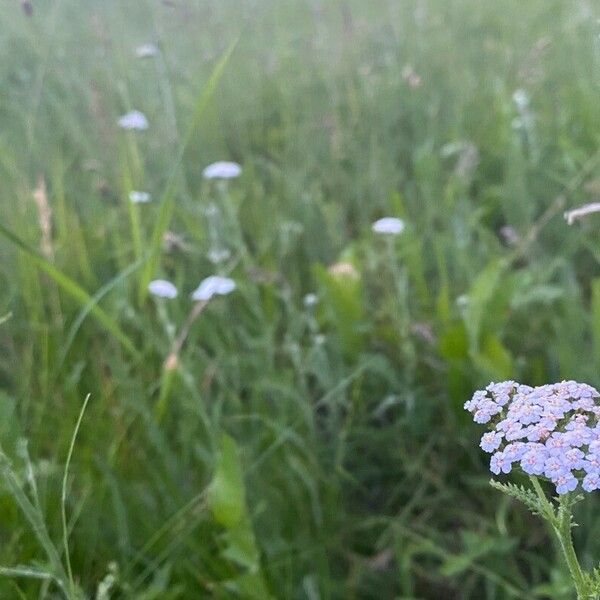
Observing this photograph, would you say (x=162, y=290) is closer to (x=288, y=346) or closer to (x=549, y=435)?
(x=288, y=346)

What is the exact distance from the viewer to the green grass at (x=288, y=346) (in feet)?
4.19

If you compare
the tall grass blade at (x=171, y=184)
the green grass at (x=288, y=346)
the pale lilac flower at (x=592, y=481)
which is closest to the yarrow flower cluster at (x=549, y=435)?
the pale lilac flower at (x=592, y=481)

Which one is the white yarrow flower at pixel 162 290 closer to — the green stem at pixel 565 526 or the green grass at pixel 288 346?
the green grass at pixel 288 346

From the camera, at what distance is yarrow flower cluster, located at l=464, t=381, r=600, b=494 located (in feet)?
1.85

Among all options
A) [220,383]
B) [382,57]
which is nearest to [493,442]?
[220,383]

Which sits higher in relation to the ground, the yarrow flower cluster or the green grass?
the yarrow flower cluster

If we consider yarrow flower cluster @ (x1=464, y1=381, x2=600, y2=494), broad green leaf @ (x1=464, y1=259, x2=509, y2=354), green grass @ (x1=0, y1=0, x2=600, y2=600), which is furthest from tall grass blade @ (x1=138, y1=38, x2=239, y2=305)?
yarrow flower cluster @ (x1=464, y1=381, x2=600, y2=494)

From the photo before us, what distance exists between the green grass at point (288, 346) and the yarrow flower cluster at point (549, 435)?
0.39 m

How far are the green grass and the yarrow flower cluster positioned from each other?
39 centimetres

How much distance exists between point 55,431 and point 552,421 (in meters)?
1.03

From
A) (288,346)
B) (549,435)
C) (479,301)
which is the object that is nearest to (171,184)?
(288,346)

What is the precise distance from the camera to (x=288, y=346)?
154 centimetres

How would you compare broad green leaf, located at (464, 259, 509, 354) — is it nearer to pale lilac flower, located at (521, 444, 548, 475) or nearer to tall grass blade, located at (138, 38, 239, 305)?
tall grass blade, located at (138, 38, 239, 305)

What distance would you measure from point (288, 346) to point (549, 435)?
0.96 metres
